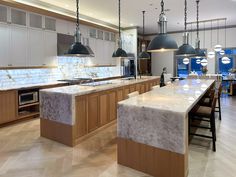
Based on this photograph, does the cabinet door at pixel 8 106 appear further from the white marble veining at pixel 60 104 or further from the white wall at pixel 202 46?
the white wall at pixel 202 46

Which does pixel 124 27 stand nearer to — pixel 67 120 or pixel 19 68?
pixel 19 68

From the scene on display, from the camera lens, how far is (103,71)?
9438mm

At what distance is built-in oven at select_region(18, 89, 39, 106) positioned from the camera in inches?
206

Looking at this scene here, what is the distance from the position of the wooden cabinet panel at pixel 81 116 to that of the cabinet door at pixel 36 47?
2849 mm

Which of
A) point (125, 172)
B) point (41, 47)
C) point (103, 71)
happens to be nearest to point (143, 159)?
point (125, 172)

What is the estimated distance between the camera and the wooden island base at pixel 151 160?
2.48 metres

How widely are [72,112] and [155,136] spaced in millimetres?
1626

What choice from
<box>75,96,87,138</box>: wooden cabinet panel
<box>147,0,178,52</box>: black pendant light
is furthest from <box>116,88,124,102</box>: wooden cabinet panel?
<box>147,0,178,52</box>: black pendant light

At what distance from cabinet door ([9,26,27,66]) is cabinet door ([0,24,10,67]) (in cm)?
11

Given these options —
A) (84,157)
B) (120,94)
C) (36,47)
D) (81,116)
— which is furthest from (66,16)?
(84,157)

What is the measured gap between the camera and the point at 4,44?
16.9 ft

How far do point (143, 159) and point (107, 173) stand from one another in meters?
0.52

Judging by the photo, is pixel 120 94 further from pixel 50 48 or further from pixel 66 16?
pixel 66 16

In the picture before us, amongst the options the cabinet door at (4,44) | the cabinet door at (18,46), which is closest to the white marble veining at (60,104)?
the cabinet door at (4,44)
